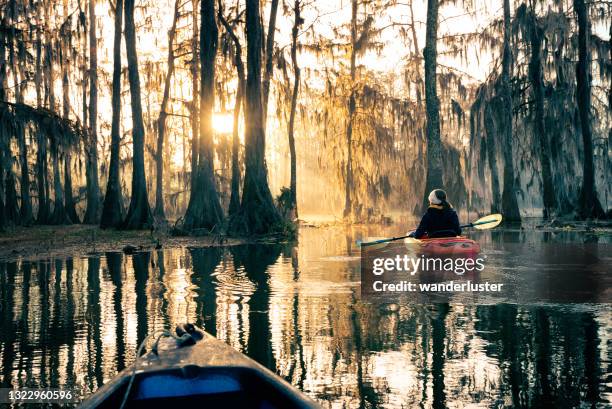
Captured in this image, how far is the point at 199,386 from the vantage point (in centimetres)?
379

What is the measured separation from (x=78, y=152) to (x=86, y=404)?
21908mm

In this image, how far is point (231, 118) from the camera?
118 ft

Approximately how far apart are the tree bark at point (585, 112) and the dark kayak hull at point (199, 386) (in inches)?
1039

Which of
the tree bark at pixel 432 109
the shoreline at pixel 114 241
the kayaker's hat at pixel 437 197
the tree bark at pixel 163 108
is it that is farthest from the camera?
the tree bark at pixel 163 108

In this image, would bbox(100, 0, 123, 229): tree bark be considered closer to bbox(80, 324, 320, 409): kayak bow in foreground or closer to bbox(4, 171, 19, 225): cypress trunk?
bbox(4, 171, 19, 225): cypress trunk

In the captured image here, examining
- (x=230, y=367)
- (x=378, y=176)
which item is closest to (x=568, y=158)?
(x=378, y=176)

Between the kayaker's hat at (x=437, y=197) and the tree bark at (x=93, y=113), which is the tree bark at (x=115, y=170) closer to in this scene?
the tree bark at (x=93, y=113)

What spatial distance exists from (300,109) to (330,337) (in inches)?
1273

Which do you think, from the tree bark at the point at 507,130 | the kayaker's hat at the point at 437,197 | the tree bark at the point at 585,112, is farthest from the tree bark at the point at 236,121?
the kayaker's hat at the point at 437,197

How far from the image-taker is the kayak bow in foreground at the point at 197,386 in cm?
373

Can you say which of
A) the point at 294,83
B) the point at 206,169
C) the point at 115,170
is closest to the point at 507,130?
Answer: the point at 294,83

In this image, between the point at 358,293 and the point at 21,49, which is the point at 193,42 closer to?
the point at 21,49

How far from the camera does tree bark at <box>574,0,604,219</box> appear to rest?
2784 centimetres

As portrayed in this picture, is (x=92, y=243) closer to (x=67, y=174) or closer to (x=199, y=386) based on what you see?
(x=67, y=174)
